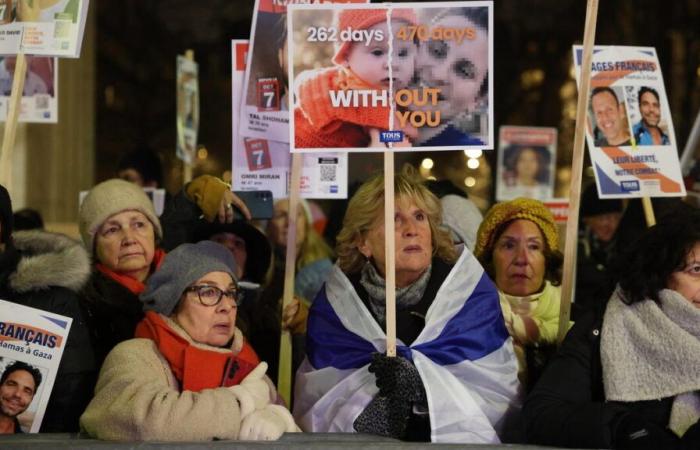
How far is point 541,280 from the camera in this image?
21.4ft

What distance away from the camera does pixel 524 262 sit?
21.1 ft

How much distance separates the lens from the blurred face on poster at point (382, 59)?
18.7 ft

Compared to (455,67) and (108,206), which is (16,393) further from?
(455,67)

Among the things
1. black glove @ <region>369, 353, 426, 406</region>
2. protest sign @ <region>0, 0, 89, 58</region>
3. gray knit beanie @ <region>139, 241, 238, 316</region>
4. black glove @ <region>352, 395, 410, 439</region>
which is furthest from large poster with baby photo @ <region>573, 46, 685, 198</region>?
protest sign @ <region>0, 0, 89, 58</region>

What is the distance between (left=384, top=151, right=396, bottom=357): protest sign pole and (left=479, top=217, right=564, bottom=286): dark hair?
3.28 feet

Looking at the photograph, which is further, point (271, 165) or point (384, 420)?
point (271, 165)

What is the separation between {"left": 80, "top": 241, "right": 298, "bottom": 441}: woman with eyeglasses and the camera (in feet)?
16.5

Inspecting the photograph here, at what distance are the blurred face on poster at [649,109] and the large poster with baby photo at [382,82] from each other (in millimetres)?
1430

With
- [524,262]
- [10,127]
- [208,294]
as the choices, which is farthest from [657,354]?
[10,127]

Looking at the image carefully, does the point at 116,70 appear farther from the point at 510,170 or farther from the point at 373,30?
the point at 373,30

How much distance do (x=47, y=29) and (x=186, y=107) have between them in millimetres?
2521

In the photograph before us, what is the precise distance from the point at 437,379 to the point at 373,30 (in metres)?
1.40

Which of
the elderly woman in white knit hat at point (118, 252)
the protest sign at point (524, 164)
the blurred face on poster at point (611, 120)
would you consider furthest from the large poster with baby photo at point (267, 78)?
the protest sign at point (524, 164)

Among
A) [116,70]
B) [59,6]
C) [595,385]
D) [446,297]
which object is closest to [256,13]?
[59,6]
